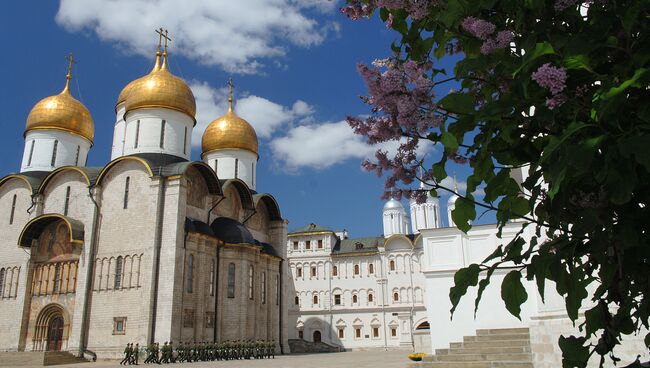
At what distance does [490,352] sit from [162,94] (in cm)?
2207

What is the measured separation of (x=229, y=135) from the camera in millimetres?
32344

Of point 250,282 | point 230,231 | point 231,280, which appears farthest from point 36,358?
point 250,282

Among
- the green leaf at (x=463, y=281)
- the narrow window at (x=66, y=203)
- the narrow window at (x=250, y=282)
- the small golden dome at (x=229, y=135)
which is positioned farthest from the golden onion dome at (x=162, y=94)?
the green leaf at (x=463, y=281)

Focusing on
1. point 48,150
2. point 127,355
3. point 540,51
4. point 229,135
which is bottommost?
point 127,355

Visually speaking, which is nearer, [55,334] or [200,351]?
[200,351]

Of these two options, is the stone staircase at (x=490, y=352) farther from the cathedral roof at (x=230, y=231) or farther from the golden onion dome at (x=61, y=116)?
the golden onion dome at (x=61, y=116)

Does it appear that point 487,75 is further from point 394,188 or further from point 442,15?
point 394,188

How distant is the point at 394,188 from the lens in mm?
3129

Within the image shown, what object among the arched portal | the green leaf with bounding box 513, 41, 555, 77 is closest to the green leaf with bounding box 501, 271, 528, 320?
the green leaf with bounding box 513, 41, 555, 77

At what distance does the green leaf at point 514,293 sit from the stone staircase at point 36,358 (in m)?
24.0

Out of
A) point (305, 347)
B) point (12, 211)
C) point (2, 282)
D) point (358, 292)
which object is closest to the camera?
point (2, 282)

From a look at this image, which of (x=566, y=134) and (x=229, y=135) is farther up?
(x=229, y=135)

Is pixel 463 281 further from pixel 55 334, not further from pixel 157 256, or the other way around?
pixel 55 334

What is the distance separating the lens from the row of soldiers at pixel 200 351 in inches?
818
